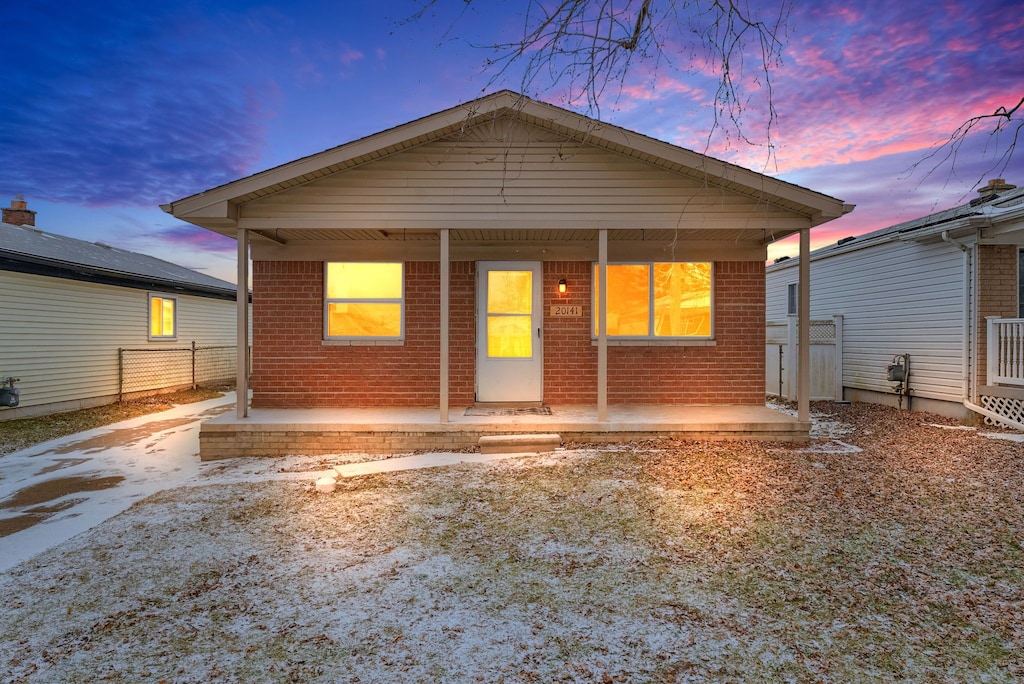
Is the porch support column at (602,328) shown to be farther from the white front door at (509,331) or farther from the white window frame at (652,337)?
→ the white front door at (509,331)

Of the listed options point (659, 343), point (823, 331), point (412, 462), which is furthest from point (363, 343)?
point (823, 331)

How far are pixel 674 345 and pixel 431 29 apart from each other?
20.6 ft

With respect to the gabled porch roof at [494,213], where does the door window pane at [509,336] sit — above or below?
below

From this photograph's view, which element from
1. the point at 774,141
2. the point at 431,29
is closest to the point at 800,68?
the point at 774,141

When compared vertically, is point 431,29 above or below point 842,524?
above

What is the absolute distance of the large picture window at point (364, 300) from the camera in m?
8.12

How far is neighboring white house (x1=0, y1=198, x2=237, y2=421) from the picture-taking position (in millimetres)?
9586

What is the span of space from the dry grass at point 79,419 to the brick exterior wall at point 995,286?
1466 centimetres

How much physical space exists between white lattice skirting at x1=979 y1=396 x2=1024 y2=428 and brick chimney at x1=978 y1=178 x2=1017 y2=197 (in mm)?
4325

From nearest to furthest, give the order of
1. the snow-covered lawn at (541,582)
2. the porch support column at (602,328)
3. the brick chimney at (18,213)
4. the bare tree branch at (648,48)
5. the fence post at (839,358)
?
the snow-covered lawn at (541,582), the bare tree branch at (648,48), the porch support column at (602,328), the fence post at (839,358), the brick chimney at (18,213)

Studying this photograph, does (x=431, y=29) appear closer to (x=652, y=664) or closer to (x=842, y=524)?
(x=652, y=664)

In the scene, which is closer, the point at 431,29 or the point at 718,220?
the point at 431,29

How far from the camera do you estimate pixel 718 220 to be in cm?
677

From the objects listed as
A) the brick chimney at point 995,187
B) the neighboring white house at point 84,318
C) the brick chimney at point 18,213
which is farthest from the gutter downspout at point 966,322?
the brick chimney at point 18,213
